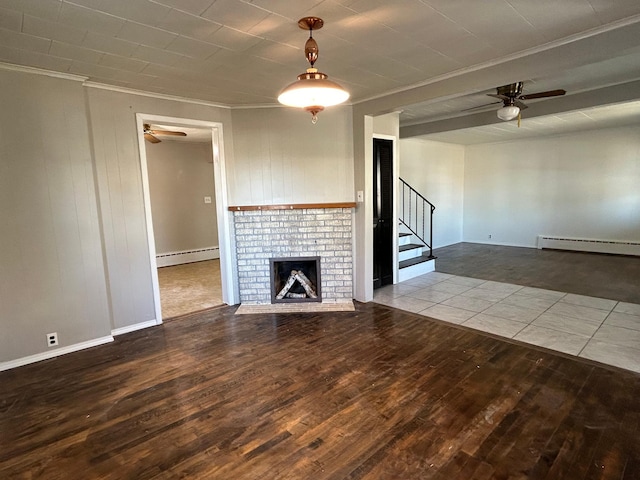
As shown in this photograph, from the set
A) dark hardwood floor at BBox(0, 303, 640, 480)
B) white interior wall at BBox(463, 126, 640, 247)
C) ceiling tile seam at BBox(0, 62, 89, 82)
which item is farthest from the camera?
white interior wall at BBox(463, 126, 640, 247)

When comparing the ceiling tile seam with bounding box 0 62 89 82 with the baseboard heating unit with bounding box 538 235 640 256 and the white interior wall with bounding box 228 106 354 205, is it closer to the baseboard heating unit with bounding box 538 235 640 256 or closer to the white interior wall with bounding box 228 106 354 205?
the white interior wall with bounding box 228 106 354 205

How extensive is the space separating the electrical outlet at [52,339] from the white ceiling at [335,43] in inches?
93.2

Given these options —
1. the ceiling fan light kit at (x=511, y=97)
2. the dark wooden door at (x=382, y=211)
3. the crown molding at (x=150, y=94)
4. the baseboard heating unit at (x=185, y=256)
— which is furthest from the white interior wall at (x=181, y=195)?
the ceiling fan light kit at (x=511, y=97)

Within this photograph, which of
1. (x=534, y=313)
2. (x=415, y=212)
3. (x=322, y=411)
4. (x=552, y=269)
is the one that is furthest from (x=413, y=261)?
(x=322, y=411)

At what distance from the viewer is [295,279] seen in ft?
15.2

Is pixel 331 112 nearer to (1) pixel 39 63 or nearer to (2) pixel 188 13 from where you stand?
(2) pixel 188 13

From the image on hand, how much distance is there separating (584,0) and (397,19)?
1.11 meters

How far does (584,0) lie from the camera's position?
6.69ft

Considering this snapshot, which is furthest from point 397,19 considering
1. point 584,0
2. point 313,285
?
point 313,285

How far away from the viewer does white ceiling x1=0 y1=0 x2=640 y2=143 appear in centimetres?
206

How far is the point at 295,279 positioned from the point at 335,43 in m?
2.95

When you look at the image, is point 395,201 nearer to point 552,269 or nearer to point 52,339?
point 552,269

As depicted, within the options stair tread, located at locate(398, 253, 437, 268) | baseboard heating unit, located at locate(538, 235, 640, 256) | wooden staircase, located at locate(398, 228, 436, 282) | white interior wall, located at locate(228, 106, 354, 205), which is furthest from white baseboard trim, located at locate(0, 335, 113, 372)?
baseboard heating unit, located at locate(538, 235, 640, 256)

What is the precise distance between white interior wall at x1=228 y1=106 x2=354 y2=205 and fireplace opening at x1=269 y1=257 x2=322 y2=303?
842 millimetres
